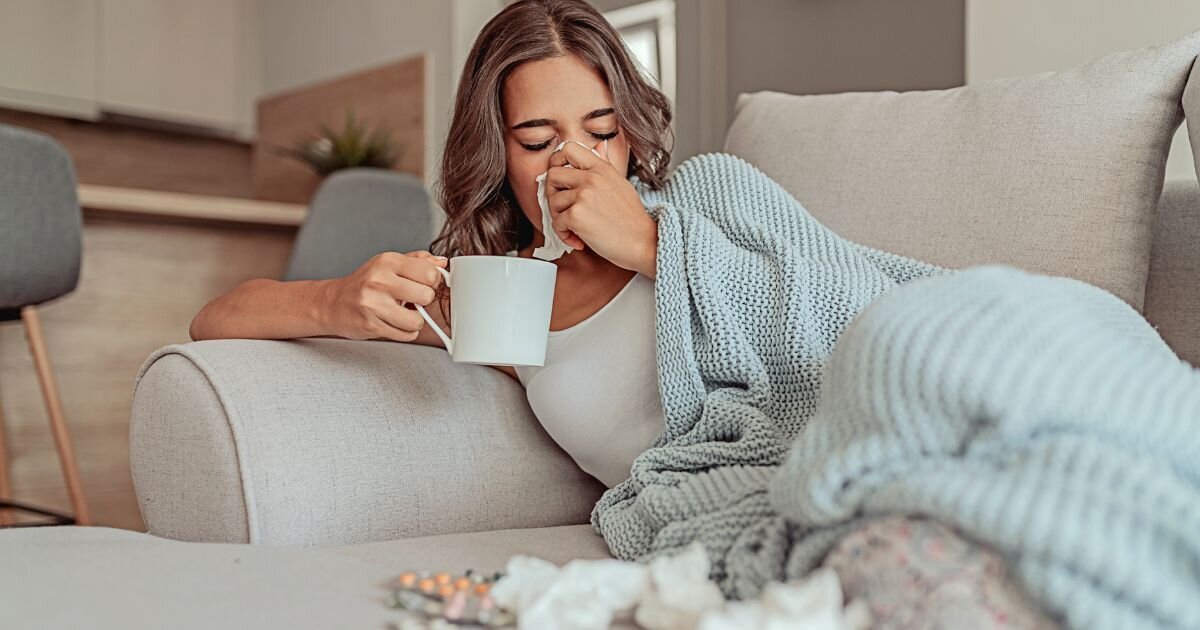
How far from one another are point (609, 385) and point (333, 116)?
103 inches

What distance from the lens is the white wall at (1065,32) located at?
4.75ft

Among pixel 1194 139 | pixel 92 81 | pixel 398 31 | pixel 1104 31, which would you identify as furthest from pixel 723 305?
pixel 92 81

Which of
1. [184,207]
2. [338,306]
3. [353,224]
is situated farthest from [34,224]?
[338,306]

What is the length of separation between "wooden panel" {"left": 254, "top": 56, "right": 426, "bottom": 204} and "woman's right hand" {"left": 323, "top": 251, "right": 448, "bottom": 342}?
2204 mm

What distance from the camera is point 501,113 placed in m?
1.10

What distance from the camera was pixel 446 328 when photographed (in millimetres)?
1119

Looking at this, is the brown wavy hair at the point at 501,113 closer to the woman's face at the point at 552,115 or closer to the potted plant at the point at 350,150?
the woman's face at the point at 552,115

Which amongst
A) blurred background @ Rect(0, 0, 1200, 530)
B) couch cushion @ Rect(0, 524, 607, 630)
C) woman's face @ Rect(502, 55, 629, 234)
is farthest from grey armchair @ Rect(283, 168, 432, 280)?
couch cushion @ Rect(0, 524, 607, 630)

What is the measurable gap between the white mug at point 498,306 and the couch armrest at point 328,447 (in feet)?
0.58

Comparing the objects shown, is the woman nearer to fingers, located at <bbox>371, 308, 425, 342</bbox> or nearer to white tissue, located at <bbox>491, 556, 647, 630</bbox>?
fingers, located at <bbox>371, 308, 425, 342</bbox>

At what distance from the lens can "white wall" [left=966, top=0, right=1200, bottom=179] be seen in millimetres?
1446

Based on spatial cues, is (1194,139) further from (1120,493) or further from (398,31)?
(398,31)

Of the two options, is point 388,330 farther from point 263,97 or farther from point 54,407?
point 263,97

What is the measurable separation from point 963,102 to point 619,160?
378mm
